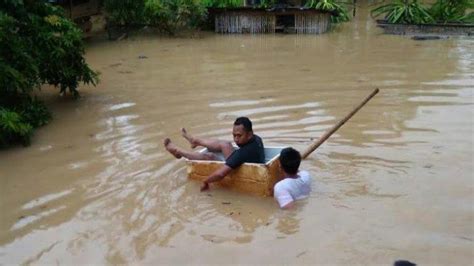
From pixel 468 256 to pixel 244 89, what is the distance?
18.7ft

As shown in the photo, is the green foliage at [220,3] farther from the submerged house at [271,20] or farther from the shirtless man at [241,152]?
the shirtless man at [241,152]

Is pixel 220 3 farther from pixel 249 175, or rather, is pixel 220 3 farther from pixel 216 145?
pixel 249 175

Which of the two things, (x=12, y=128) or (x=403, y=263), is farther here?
(x=12, y=128)

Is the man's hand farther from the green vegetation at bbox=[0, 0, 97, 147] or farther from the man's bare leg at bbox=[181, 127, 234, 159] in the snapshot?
the green vegetation at bbox=[0, 0, 97, 147]

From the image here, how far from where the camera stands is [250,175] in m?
5.34

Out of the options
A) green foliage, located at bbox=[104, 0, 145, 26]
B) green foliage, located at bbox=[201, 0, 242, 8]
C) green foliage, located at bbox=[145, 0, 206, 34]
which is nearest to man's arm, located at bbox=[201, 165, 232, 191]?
green foliage, located at bbox=[145, 0, 206, 34]

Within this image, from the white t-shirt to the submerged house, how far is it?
11.0 m

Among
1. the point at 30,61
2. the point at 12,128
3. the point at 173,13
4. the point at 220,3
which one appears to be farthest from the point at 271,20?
the point at 12,128

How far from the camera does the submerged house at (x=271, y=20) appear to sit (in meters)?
15.9

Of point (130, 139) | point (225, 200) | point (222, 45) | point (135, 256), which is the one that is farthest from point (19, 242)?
point (222, 45)

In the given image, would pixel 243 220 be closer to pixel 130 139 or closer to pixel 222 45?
pixel 130 139

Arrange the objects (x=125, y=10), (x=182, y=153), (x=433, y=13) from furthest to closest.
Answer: (x=433, y=13), (x=125, y=10), (x=182, y=153)

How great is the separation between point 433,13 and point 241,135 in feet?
43.2

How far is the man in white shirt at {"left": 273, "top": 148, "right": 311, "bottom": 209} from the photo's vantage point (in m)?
5.16
